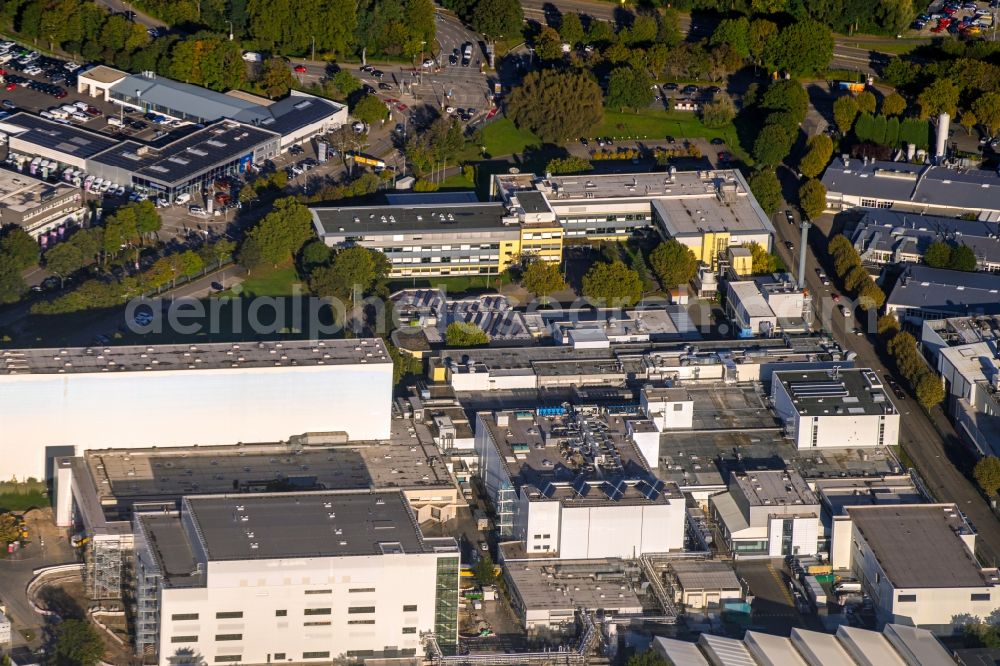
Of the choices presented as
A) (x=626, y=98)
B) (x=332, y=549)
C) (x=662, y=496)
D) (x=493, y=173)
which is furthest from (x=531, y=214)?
(x=332, y=549)

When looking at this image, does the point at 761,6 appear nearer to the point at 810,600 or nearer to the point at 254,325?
the point at 254,325

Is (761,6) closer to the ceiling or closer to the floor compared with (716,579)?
closer to the ceiling

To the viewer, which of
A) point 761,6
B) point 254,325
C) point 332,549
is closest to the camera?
point 332,549

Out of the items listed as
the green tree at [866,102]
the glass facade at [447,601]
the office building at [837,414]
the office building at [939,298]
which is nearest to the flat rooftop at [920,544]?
the office building at [837,414]

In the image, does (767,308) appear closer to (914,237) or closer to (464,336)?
(914,237)

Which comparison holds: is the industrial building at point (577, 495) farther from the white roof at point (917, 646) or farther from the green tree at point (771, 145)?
the green tree at point (771, 145)

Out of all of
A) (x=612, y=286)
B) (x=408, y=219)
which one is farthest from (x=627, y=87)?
(x=612, y=286)

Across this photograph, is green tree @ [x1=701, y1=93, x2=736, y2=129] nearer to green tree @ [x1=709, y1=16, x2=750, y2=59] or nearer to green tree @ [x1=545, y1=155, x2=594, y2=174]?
green tree @ [x1=709, y1=16, x2=750, y2=59]
